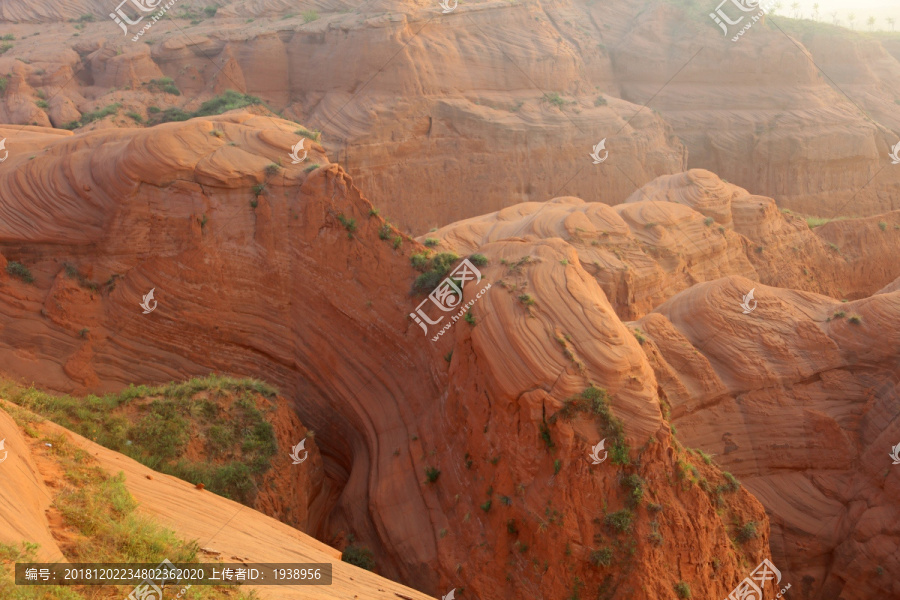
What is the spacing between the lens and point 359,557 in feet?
38.5

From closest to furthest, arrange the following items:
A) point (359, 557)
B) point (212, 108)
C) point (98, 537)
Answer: point (98, 537)
point (359, 557)
point (212, 108)

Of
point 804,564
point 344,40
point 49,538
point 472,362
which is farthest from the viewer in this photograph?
point 344,40

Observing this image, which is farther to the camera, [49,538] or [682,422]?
[682,422]

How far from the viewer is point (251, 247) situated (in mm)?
14609

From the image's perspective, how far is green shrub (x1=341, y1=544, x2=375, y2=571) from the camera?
1169 cm

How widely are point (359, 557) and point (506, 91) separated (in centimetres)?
2388

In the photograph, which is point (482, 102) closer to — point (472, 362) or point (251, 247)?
point (251, 247)

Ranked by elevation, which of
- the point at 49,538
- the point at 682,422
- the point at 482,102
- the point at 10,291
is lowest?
the point at 482,102

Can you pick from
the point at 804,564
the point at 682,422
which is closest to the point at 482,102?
the point at 682,422

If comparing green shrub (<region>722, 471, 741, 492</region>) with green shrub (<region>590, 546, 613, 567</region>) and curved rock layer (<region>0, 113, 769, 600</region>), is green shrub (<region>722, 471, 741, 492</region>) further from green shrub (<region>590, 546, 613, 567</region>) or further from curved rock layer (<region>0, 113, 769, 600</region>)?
green shrub (<region>590, 546, 613, 567</region>)

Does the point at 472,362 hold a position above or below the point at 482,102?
above

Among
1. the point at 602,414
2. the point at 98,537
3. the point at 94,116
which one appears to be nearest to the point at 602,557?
the point at 602,414

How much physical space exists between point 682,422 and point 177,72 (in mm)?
26984

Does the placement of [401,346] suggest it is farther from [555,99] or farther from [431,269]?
[555,99]
